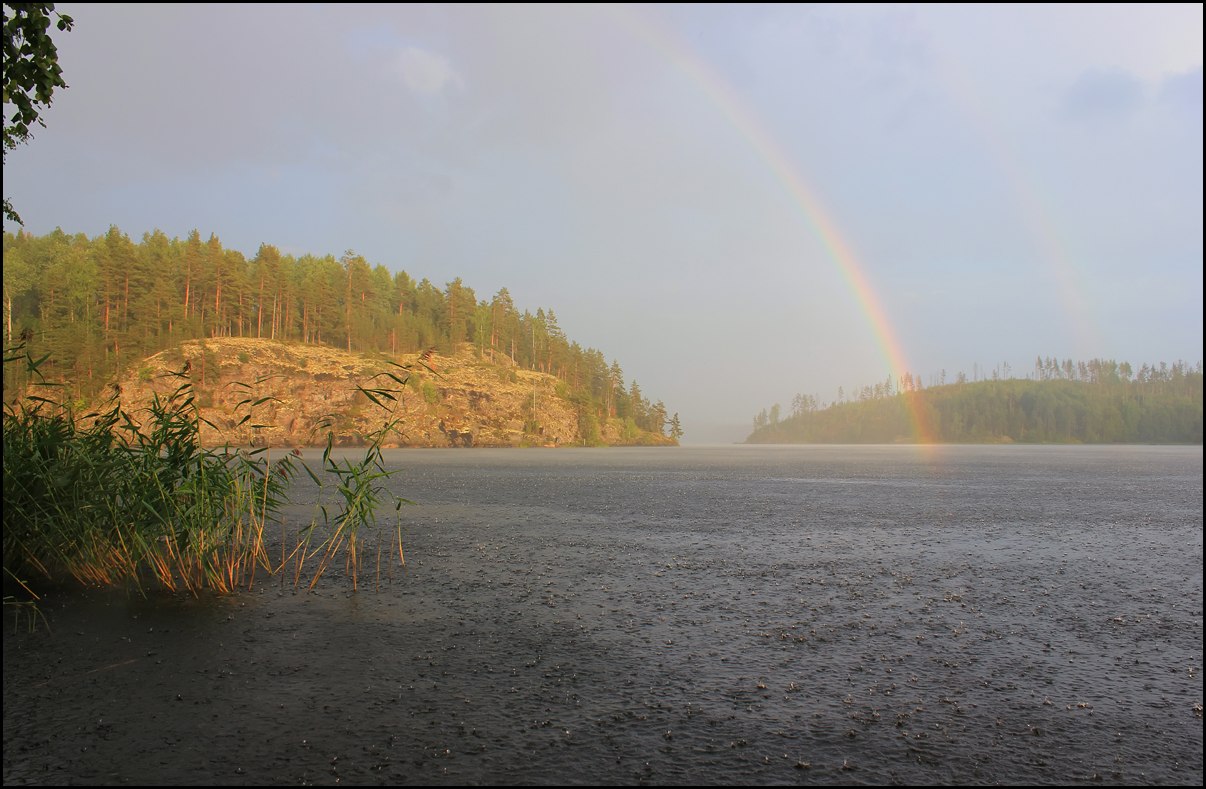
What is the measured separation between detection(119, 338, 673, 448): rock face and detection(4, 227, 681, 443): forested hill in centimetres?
460

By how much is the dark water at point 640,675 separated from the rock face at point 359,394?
3135 inches

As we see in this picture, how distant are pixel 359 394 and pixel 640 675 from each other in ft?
402

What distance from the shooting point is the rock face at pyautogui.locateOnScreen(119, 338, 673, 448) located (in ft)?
338

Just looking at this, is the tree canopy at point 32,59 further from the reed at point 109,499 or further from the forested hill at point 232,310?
the forested hill at point 232,310

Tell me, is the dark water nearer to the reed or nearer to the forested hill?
the reed

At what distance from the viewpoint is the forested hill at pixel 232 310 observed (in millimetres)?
101500

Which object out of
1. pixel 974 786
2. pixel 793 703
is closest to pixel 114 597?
pixel 793 703

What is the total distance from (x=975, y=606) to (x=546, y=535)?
506 inches

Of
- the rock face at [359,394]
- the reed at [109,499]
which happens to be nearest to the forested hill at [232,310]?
the rock face at [359,394]

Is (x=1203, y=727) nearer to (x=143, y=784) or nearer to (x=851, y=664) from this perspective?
(x=851, y=664)

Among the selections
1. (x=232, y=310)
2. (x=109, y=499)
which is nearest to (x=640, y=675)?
(x=109, y=499)

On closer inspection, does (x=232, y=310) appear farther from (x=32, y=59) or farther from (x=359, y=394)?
(x=32, y=59)

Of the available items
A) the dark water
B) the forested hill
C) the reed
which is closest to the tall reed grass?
the reed

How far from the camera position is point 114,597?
13328 mm
